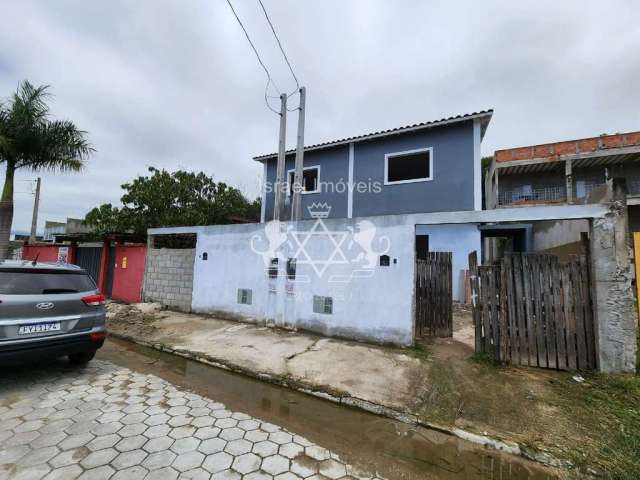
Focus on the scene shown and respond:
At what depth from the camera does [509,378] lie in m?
3.90

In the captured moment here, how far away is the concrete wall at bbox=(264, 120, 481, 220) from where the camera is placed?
854cm

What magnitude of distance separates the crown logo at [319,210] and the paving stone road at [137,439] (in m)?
7.78

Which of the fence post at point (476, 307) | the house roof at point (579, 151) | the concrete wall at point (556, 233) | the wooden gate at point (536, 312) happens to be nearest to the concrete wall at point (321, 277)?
the fence post at point (476, 307)

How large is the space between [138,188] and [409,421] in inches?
517

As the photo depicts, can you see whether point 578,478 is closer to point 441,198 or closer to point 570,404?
point 570,404

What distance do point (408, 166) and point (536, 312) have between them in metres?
7.51

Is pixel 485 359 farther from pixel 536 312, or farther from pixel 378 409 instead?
pixel 378 409

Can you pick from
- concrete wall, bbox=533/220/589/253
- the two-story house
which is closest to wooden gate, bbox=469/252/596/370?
the two-story house

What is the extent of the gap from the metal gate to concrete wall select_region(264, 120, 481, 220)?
283 inches

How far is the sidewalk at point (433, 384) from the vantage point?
2.68 meters

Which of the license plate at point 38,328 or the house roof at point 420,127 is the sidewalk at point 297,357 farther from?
the house roof at point 420,127

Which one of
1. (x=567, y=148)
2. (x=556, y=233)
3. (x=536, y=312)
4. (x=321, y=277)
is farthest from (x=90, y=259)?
(x=567, y=148)

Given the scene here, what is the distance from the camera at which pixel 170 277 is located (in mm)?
8266

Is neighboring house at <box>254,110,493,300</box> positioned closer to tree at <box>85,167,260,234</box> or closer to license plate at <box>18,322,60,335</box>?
tree at <box>85,167,260,234</box>
